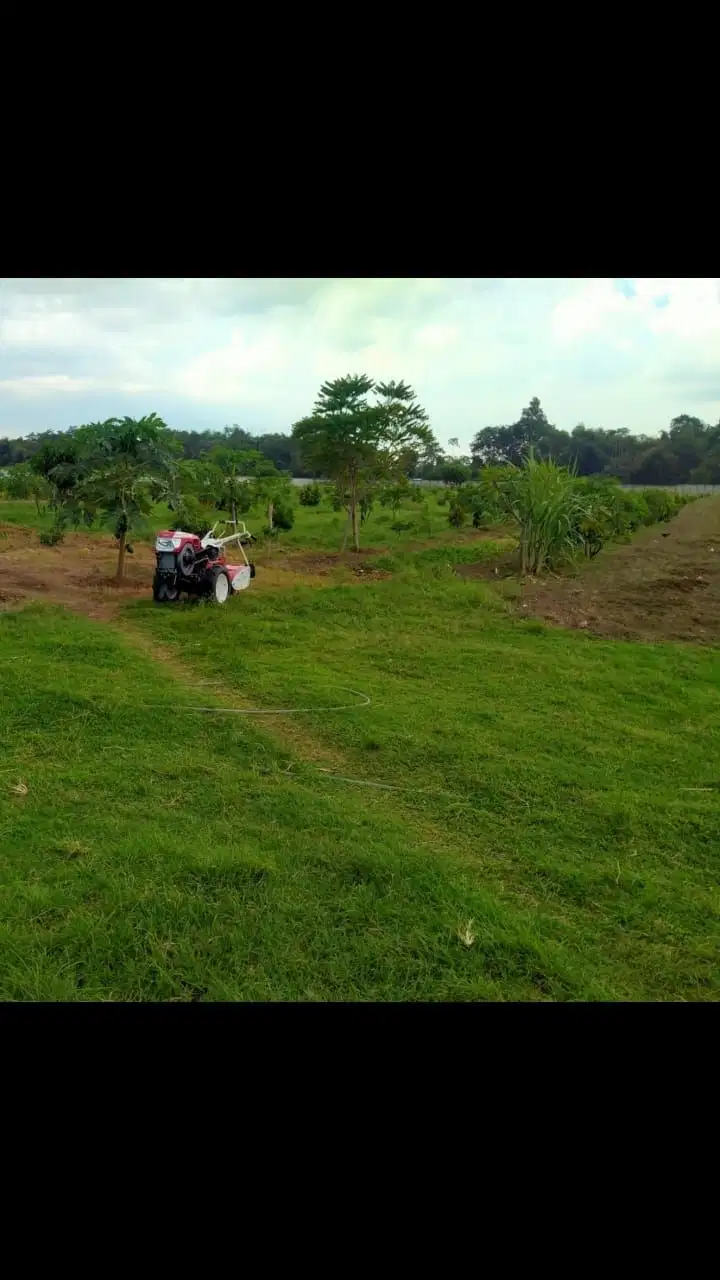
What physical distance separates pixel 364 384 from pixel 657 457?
2962cm

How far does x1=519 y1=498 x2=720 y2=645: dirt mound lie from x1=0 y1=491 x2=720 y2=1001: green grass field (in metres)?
1.11

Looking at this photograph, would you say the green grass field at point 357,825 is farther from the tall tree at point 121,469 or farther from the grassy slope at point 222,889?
the tall tree at point 121,469

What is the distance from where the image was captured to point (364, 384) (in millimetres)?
10406

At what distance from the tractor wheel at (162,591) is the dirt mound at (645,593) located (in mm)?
3489

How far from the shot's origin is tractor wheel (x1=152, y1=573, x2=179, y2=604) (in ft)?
22.2

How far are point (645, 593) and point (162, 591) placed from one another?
5073mm

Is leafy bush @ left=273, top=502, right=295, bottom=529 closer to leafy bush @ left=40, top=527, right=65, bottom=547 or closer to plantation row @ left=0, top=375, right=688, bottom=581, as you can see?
plantation row @ left=0, top=375, right=688, bottom=581

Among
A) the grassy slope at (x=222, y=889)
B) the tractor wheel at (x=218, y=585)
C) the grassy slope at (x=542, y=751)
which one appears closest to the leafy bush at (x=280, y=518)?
the tractor wheel at (x=218, y=585)

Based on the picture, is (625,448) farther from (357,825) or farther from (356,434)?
(357,825)

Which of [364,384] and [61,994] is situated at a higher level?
[364,384]

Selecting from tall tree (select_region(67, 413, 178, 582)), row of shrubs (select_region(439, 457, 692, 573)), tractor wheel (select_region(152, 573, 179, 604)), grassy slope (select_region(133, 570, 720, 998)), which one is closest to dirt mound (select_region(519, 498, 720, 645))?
row of shrubs (select_region(439, 457, 692, 573))

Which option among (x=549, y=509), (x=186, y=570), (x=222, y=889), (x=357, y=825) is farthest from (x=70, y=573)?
(x=222, y=889)

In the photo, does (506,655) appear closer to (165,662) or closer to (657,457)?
(165,662)
